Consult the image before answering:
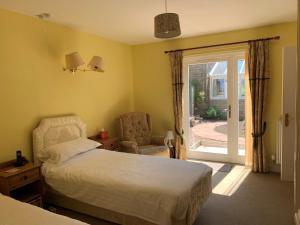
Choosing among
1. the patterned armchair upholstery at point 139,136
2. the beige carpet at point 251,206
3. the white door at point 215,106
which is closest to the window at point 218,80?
the white door at point 215,106

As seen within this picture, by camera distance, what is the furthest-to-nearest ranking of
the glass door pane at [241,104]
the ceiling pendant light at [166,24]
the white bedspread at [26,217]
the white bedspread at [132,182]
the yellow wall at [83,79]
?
the glass door pane at [241,104] → the yellow wall at [83,79] → the ceiling pendant light at [166,24] → the white bedspread at [132,182] → the white bedspread at [26,217]

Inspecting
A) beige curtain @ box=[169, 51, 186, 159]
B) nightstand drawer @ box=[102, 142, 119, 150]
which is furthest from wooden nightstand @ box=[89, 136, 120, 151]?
beige curtain @ box=[169, 51, 186, 159]

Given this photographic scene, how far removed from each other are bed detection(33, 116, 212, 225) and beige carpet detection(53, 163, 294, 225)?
0.84 ft

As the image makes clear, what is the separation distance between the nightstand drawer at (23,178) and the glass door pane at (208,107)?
10.2ft

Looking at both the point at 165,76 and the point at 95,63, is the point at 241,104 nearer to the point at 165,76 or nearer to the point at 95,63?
the point at 165,76

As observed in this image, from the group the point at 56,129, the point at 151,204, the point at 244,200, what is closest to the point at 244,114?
the point at 244,200

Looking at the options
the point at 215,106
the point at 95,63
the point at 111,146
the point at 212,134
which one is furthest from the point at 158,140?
the point at 95,63

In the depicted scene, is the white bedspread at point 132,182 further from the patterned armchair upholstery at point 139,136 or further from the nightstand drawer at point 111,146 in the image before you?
the patterned armchair upholstery at point 139,136

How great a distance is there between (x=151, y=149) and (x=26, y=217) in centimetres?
263

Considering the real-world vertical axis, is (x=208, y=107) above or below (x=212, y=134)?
above

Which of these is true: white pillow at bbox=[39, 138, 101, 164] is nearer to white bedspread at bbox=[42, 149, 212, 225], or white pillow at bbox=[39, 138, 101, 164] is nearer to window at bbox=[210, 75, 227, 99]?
white bedspread at bbox=[42, 149, 212, 225]

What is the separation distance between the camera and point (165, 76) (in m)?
4.98

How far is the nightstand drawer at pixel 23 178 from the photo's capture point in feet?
8.32

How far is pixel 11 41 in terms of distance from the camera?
2.98 meters
